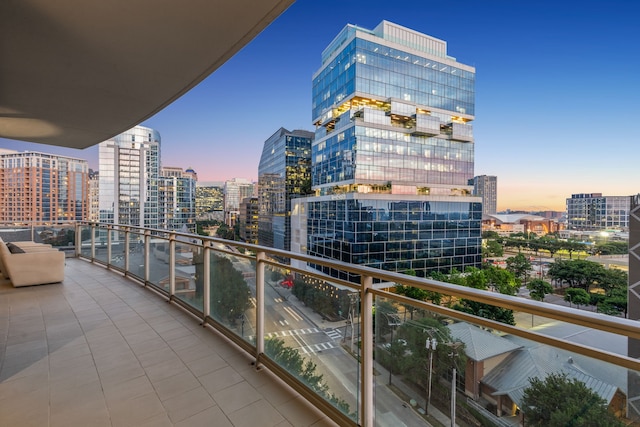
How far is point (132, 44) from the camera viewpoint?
2.81 m

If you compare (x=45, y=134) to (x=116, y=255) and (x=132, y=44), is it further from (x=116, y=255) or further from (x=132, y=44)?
(x=132, y=44)

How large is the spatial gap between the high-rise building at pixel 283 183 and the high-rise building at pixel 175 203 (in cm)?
1592

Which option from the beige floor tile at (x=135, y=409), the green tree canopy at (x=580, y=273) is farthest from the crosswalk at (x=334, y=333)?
the green tree canopy at (x=580, y=273)

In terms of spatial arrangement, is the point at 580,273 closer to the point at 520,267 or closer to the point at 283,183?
the point at 520,267

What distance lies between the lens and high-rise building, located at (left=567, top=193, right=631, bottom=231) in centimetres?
2728

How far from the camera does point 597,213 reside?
30.2m

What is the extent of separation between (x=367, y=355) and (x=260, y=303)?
1.34m

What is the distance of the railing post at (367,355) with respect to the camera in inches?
70.5

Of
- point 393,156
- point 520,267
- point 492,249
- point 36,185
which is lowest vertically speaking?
point 520,267

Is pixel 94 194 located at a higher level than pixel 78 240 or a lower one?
higher

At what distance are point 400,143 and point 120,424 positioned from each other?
111 ft

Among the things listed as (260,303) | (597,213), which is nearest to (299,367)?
(260,303)

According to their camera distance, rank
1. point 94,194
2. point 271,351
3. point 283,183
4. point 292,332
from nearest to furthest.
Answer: point 292,332 → point 271,351 → point 94,194 → point 283,183

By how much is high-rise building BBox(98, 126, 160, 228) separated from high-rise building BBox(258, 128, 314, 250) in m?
21.6
